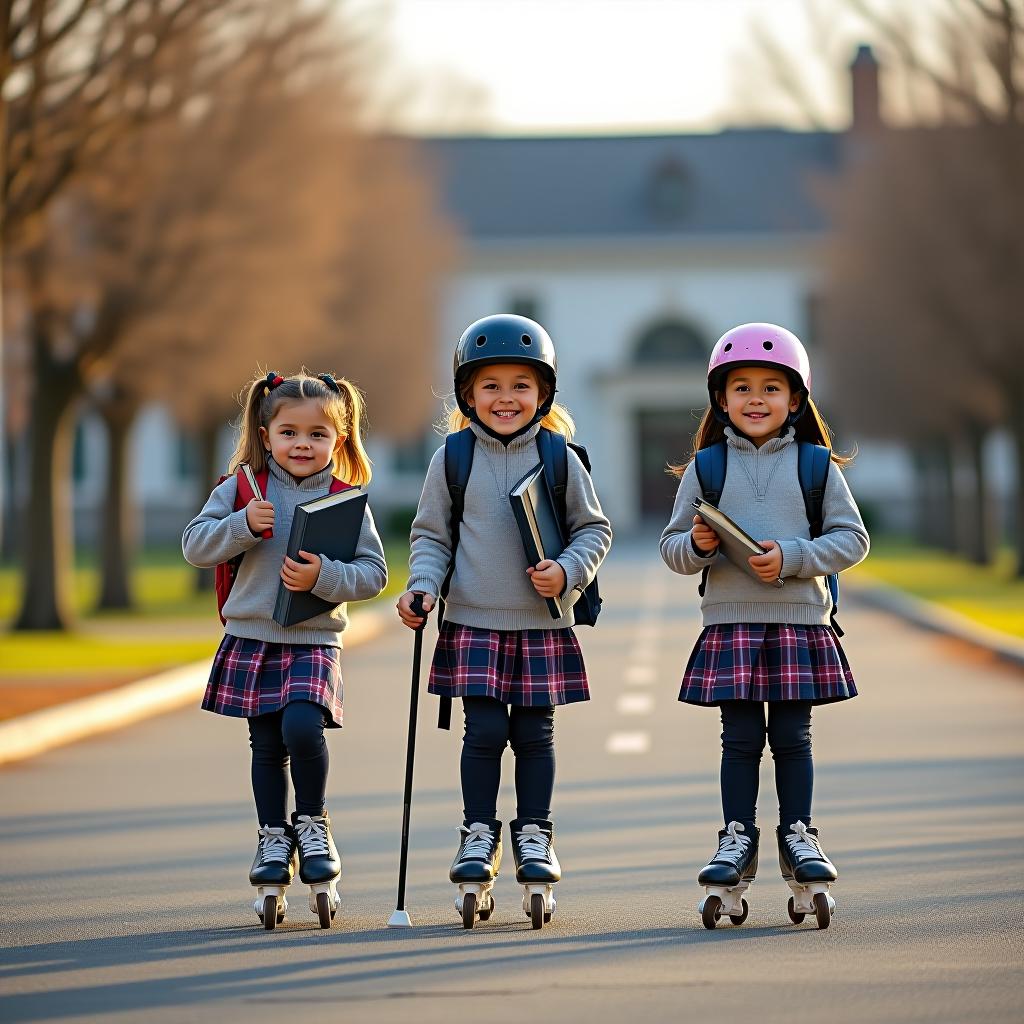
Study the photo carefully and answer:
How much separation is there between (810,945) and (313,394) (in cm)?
214

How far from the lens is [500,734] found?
6.19m

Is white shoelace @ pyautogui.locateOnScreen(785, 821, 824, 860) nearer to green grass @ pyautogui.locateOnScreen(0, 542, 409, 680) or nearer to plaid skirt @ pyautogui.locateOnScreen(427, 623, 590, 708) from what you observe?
plaid skirt @ pyautogui.locateOnScreen(427, 623, 590, 708)

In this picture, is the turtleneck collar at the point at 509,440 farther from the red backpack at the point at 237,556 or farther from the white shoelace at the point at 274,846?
the white shoelace at the point at 274,846

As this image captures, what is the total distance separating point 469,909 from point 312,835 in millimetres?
492

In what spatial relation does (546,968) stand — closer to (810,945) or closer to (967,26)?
(810,945)

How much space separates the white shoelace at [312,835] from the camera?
6078mm

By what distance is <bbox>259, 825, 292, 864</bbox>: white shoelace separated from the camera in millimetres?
6074

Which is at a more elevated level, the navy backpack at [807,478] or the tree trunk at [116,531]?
the tree trunk at [116,531]

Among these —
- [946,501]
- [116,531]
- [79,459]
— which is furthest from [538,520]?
[79,459]

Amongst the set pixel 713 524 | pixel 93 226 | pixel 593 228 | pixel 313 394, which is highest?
pixel 593 228

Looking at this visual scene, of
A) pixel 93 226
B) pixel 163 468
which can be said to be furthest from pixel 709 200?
pixel 93 226

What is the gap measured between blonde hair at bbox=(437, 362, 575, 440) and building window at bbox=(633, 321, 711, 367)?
189 ft

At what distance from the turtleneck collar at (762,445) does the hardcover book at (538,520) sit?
1.89ft

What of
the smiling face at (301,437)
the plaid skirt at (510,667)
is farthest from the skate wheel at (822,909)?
the smiling face at (301,437)
